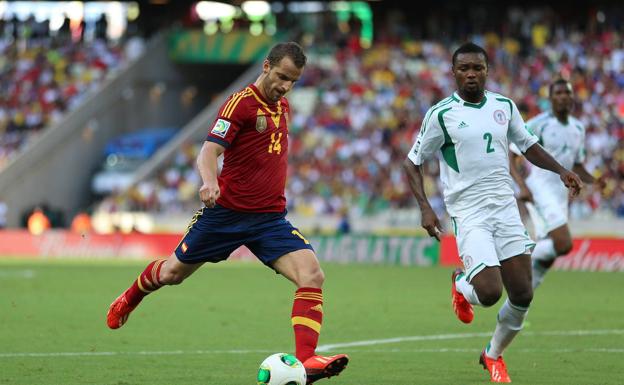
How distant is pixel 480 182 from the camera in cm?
934

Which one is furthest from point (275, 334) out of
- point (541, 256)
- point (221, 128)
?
point (221, 128)

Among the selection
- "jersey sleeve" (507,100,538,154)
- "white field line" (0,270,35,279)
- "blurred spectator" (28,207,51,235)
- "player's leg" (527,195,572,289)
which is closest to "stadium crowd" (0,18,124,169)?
"blurred spectator" (28,207,51,235)

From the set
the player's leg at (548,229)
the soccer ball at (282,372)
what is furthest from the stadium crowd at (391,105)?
the soccer ball at (282,372)

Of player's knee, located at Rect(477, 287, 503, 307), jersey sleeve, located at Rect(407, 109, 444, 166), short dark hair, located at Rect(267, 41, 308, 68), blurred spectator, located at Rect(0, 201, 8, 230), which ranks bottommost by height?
blurred spectator, located at Rect(0, 201, 8, 230)

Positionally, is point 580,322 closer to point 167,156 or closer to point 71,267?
point 71,267

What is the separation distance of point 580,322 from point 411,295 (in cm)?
474

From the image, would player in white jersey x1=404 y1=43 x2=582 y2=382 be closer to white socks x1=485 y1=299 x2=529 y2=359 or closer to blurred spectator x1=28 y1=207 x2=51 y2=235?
white socks x1=485 y1=299 x2=529 y2=359

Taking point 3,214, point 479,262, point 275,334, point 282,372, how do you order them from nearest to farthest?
point 282,372, point 479,262, point 275,334, point 3,214

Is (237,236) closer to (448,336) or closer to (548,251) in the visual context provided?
(448,336)

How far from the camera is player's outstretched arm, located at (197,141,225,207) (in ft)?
26.4

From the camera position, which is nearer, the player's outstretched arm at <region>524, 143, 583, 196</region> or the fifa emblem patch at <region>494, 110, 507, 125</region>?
the player's outstretched arm at <region>524, 143, 583, 196</region>

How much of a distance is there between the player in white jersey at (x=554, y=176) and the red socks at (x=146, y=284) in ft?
18.2

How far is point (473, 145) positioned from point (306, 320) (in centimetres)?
193

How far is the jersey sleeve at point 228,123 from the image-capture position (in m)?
8.66
